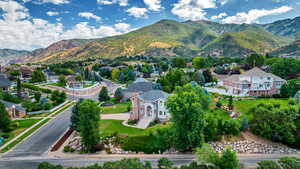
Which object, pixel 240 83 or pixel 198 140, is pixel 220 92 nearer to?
pixel 240 83

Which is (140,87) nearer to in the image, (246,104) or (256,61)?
(246,104)

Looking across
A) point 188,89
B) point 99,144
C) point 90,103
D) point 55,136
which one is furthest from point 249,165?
point 55,136

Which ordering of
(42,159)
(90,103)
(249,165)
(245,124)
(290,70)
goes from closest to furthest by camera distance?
(249,165) < (42,159) < (90,103) < (245,124) < (290,70)

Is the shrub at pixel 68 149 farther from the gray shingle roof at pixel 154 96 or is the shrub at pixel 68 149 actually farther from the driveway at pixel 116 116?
the gray shingle roof at pixel 154 96

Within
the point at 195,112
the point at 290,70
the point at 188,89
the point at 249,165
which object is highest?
the point at 290,70

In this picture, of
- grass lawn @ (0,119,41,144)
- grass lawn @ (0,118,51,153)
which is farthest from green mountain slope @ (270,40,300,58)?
grass lawn @ (0,119,41,144)

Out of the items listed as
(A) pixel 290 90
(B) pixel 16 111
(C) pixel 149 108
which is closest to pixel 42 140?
(B) pixel 16 111
